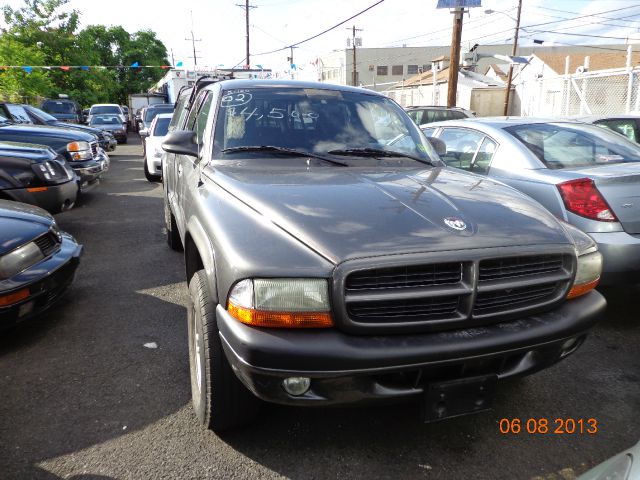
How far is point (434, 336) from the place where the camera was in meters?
2.02

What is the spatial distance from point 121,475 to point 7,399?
42.6 inches

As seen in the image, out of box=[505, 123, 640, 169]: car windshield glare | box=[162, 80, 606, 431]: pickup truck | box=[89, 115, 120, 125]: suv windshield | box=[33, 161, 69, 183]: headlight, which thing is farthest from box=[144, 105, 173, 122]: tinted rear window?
box=[162, 80, 606, 431]: pickup truck

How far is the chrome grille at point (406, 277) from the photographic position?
1.96 metres

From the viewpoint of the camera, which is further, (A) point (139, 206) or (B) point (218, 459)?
(A) point (139, 206)

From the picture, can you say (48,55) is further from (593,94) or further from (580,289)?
(580,289)

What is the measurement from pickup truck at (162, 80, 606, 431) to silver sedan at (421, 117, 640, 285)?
1.25 meters

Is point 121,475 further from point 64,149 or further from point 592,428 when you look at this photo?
point 64,149

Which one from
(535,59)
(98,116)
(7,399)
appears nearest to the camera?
(7,399)

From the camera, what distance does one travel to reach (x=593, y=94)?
1670 cm

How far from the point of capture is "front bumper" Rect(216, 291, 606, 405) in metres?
1.88

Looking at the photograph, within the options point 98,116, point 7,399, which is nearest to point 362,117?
point 7,399

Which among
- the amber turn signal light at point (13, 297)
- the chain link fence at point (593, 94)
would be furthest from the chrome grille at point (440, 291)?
the chain link fence at point (593, 94)
